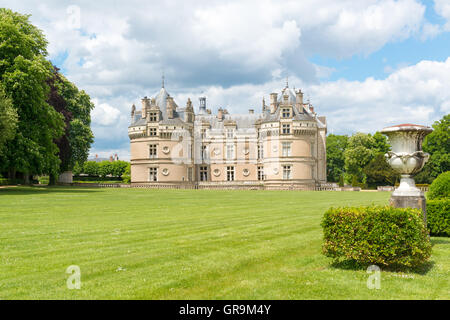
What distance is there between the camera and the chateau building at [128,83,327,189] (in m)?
61.2

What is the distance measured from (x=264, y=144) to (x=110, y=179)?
41.2 m

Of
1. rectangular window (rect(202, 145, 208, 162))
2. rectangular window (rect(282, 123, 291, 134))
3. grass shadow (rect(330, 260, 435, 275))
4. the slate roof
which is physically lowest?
grass shadow (rect(330, 260, 435, 275))

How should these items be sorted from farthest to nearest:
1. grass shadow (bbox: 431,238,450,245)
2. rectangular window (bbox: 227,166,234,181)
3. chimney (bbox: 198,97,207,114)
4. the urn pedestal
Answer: chimney (bbox: 198,97,207,114) → rectangular window (bbox: 227,166,234,181) → grass shadow (bbox: 431,238,450,245) → the urn pedestal

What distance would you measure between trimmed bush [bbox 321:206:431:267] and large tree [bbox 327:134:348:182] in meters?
83.9

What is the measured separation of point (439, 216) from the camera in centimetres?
1275

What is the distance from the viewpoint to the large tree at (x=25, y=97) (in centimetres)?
3238

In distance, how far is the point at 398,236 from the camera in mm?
7980

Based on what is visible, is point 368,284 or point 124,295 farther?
point 368,284

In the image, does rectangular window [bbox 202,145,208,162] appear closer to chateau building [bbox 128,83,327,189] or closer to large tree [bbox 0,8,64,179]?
chateau building [bbox 128,83,327,189]

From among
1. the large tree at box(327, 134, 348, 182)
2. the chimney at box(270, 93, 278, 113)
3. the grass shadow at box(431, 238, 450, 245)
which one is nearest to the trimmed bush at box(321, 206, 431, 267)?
the grass shadow at box(431, 238, 450, 245)

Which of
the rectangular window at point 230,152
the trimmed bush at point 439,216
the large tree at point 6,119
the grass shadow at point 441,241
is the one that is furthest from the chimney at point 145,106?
the grass shadow at point 441,241

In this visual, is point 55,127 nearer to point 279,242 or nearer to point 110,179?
point 279,242

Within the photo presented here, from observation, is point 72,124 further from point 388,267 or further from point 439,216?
point 388,267
